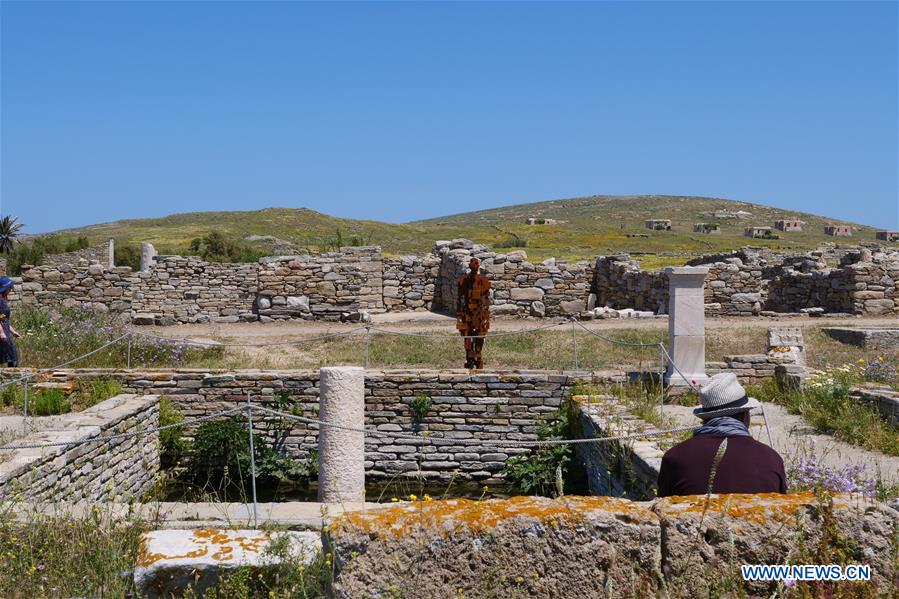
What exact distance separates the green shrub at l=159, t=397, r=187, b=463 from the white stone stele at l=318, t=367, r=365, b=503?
139 inches

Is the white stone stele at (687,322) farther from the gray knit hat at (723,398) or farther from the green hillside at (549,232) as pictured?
the green hillside at (549,232)

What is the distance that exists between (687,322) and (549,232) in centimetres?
5382

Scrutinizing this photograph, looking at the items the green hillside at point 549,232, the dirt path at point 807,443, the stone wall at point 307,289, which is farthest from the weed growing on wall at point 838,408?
the green hillside at point 549,232

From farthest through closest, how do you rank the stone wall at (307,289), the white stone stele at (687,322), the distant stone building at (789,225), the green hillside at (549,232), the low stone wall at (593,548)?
the distant stone building at (789,225)
the green hillside at (549,232)
the stone wall at (307,289)
the white stone stele at (687,322)
the low stone wall at (593,548)

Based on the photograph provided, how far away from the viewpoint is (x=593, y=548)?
3.47 metres

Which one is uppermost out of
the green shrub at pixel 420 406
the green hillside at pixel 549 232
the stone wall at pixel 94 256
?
Answer: the green hillside at pixel 549 232

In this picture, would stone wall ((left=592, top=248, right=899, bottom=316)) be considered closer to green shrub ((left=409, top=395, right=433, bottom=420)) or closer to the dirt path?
the dirt path

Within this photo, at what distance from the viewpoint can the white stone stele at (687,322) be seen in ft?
37.1

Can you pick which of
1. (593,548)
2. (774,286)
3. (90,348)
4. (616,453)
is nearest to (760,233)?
(774,286)

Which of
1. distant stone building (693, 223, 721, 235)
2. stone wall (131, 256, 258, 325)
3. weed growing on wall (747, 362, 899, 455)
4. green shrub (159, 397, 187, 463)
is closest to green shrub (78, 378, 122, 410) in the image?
green shrub (159, 397, 187, 463)

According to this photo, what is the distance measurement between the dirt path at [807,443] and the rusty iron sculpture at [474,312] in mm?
3182

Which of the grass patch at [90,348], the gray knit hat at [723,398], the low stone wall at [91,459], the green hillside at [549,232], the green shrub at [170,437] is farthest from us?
the green hillside at [549,232]

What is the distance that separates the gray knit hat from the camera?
513 cm

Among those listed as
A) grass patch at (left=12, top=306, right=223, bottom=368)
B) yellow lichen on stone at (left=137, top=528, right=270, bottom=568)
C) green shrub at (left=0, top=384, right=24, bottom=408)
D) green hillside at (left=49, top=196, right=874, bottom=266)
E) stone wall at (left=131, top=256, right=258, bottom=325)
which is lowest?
green shrub at (left=0, top=384, right=24, bottom=408)
